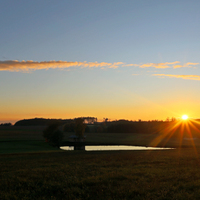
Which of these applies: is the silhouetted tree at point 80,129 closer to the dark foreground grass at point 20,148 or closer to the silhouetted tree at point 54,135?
the silhouetted tree at point 54,135

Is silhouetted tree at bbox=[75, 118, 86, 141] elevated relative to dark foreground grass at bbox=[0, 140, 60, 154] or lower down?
elevated

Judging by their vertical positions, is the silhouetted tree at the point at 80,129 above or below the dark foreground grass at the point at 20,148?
above

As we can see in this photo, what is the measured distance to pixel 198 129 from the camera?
153000 mm

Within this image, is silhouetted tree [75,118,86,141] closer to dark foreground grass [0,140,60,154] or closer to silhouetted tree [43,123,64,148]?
silhouetted tree [43,123,64,148]

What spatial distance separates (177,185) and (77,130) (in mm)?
85019

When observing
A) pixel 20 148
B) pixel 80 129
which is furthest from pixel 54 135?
pixel 20 148

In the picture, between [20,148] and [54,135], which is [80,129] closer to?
[54,135]

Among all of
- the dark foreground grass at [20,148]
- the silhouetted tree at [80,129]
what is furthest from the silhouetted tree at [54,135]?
the silhouetted tree at [80,129]

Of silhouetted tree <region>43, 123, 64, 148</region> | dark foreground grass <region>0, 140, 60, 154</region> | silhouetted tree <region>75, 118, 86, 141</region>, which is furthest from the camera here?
silhouetted tree <region>75, 118, 86, 141</region>

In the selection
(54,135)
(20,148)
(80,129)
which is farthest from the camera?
(80,129)

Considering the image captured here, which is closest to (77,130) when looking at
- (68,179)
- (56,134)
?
(56,134)

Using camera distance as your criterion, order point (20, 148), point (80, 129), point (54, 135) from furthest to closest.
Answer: point (80, 129) < point (54, 135) < point (20, 148)

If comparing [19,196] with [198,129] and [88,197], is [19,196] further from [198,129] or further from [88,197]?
[198,129]

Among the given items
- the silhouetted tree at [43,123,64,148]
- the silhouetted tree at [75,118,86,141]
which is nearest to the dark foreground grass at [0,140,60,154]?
the silhouetted tree at [43,123,64,148]
